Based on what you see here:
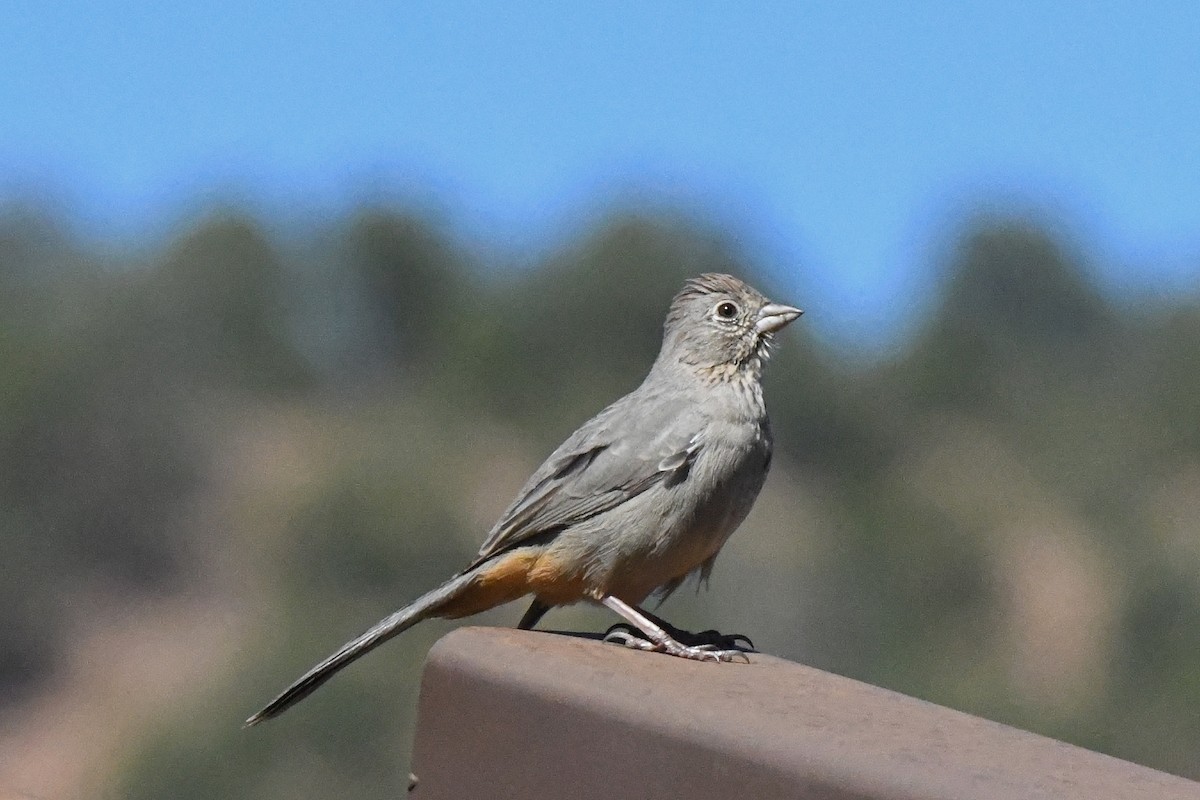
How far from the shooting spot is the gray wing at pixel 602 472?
648 centimetres

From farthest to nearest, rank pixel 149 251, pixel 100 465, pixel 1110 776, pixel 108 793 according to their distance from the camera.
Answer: pixel 149 251 → pixel 100 465 → pixel 108 793 → pixel 1110 776

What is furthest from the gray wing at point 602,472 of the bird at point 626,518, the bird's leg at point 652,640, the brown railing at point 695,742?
the brown railing at point 695,742

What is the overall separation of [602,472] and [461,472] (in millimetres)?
27631

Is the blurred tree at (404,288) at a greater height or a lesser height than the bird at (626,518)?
lesser

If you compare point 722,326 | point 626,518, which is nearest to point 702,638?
point 626,518

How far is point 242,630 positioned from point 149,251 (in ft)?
38.2

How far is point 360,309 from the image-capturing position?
139 feet

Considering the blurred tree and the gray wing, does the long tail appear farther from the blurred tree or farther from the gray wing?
the blurred tree

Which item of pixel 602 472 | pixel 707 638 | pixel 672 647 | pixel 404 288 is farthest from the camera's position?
pixel 404 288

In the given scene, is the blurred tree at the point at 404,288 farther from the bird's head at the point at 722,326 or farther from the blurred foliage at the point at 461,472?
the bird's head at the point at 722,326

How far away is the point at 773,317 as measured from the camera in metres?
→ 7.34

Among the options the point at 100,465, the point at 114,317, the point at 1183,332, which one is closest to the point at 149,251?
the point at 114,317

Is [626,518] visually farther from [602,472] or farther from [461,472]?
[461,472]

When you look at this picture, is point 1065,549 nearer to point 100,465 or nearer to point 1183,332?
point 1183,332
